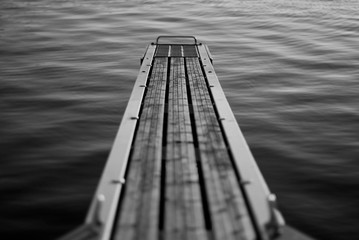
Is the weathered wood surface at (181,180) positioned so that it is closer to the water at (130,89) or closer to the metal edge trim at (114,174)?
the metal edge trim at (114,174)

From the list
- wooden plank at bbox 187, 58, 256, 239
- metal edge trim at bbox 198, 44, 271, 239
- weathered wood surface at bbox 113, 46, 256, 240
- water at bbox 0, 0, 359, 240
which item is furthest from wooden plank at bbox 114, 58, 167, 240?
water at bbox 0, 0, 359, 240

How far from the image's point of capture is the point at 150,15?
87.2 feet

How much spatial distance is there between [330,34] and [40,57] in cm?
1444

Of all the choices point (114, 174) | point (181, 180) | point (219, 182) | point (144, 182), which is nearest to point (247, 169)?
point (219, 182)

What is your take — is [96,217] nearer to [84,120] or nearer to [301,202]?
[301,202]

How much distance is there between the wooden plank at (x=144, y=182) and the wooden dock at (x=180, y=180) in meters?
0.01

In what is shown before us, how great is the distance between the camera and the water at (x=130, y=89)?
22.4ft

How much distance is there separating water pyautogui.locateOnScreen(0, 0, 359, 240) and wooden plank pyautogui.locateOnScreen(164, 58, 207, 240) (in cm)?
185

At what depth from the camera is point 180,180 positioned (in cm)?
537

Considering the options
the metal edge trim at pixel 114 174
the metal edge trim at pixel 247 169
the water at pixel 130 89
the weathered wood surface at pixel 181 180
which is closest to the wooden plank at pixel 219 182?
the weathered wood surface at pixel 181 180

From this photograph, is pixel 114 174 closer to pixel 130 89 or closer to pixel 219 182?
pixel 219 182

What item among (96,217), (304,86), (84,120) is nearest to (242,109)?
(304,86)

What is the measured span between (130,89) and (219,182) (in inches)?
317

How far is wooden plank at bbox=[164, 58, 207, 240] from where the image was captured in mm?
4402
